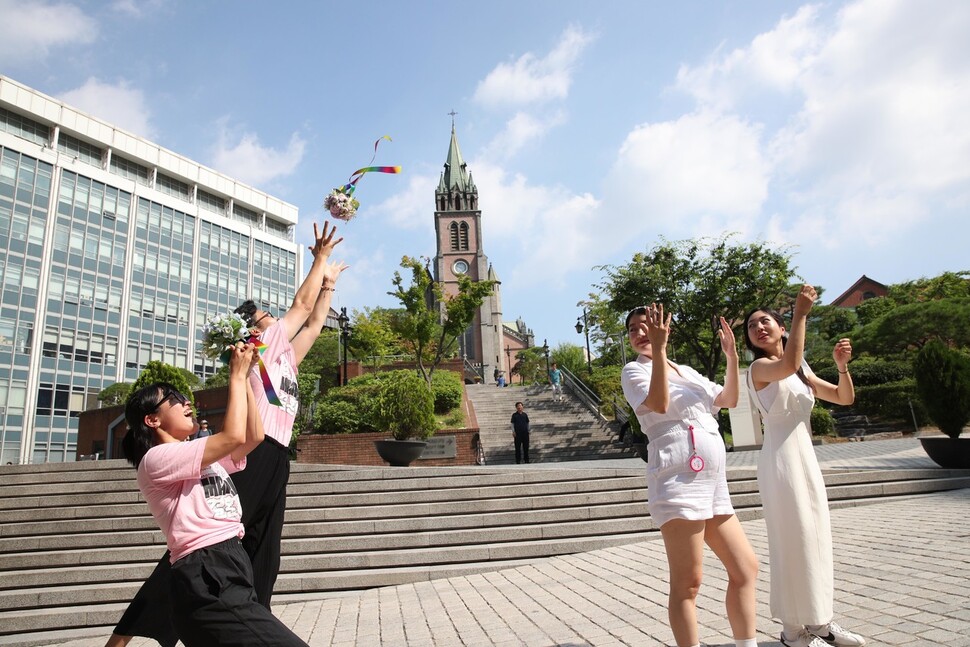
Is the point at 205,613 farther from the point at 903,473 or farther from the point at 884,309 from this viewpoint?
the point at 884,309

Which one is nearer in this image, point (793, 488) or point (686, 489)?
point (686, 489)

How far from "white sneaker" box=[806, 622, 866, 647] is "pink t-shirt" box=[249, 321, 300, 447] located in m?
2.93

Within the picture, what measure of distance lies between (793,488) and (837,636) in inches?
29.6

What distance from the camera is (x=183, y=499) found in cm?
233

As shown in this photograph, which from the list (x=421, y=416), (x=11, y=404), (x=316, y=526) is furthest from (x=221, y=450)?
(x=11, y=404)

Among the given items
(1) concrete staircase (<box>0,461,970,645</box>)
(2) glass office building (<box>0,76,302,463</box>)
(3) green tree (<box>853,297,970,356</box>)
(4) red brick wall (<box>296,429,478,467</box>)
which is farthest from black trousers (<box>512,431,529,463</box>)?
(2) glass office building (<box>0,76,302,463</box>)

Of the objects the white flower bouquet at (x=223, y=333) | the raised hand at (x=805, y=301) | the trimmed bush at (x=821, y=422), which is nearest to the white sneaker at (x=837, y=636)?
the raised hand at (x=805, y=301)

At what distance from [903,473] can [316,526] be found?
27.6 feet

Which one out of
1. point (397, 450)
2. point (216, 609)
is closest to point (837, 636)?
point (216, 609)

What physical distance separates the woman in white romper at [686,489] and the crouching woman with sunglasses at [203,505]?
1.69m

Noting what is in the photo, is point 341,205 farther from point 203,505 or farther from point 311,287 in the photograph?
point 203,505

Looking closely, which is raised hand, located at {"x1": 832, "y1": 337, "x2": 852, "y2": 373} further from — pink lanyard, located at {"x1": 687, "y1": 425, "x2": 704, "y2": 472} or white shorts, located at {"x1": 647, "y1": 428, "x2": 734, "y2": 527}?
pink lanyard, located at {"x1": 687, "y1": 425, "x2": 704, "y2": 472}

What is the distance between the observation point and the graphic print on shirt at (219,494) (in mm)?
2391

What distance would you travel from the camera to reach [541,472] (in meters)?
8.70
